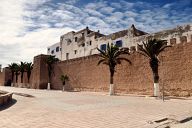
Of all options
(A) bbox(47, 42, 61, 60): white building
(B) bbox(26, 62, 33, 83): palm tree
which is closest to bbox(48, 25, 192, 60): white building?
(A) bbox(47, 42, 61, 60): white building

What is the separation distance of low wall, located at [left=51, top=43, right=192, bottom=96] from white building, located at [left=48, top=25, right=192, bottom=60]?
4.74ft

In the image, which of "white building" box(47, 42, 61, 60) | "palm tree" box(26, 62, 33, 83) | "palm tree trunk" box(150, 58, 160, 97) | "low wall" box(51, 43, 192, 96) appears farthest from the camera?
"white building" box(47, 42, 61, 60)

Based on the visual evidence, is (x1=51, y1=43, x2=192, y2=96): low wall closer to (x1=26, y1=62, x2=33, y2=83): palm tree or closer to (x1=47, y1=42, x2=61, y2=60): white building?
(x1=26, y1=62, x2=33, y2=83): palm tree

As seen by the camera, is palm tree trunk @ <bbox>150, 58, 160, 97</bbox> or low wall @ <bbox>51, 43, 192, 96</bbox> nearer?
palm tree trunk @ <bbox>150, 58, 160, 97</bbox>

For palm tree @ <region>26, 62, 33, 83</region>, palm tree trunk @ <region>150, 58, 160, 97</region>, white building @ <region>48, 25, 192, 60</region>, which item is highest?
white building @ <region>48, 25, 192, 60</region>

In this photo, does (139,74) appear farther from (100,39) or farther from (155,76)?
(100,39)

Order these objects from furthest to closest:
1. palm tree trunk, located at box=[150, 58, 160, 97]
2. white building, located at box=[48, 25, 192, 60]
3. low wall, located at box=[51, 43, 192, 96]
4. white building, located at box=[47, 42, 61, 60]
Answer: white building, located at box=[47, 42, 61, 60] → white building, located at box=[48, 25, 192, 60] → low wall, located at box=[51, 43, 192, 96] → palm tree trunk, located at box=[150, 58, 160, 97]

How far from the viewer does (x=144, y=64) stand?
23359 mm

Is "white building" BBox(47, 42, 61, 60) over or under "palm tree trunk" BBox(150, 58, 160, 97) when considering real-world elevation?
over

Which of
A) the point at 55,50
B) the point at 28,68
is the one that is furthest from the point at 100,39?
the point at 55,50

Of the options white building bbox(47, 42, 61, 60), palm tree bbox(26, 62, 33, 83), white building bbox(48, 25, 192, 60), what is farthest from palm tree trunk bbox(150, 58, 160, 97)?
white building bbox(47, 42, 61, 60)

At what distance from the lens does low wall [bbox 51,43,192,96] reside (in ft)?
64.7

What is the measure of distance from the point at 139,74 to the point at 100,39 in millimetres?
18946

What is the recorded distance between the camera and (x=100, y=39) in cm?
4169
